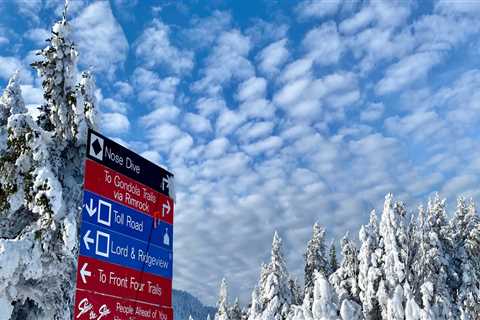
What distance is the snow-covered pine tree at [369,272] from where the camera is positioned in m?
36.3

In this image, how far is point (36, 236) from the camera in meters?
16.2

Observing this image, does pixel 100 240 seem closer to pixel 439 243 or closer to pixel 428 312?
pixel 428 312

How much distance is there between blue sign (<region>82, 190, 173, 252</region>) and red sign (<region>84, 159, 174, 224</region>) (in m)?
0.11

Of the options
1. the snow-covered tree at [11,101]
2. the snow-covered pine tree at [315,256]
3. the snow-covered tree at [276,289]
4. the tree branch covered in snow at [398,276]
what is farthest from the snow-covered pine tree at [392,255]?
the snow-covered tree at [11,101]

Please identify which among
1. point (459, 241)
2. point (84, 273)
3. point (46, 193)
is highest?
point (459, 241)

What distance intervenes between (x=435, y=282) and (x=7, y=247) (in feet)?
95.7

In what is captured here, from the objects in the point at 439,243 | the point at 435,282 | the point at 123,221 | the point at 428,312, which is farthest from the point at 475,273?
the point at 123,221

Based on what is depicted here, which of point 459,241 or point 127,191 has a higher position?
point 459,241

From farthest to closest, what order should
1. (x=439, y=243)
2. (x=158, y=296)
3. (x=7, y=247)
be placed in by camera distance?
(x=439, y=243), (x=7, y=247), (x=158, y=296)

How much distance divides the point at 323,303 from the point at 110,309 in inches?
1063

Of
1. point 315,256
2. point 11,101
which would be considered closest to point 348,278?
point 315,256

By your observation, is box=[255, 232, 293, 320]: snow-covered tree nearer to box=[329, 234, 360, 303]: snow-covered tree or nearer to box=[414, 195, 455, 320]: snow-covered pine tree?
box=[329, 234, 360, 303]: snow-covered tree

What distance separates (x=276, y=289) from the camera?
1732 inches

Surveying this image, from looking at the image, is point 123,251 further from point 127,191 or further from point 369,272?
point 369,272
